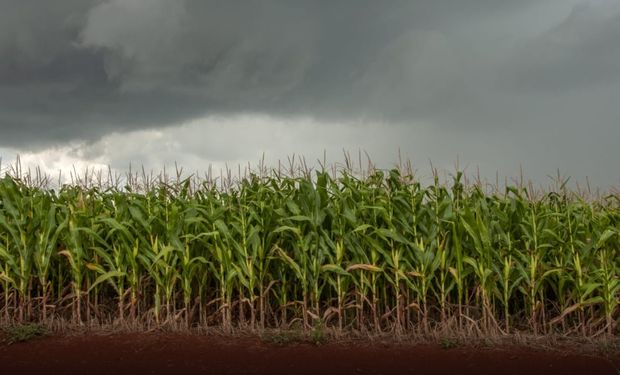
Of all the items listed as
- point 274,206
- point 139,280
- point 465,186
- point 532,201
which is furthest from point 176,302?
point 532,201

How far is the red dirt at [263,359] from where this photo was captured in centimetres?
692

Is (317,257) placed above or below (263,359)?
above

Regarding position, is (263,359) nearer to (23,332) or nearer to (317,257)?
(317,257)

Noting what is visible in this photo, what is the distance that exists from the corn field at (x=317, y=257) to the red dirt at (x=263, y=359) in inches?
26.0

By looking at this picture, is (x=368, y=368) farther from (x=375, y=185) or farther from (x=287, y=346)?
(x=375, y=185)

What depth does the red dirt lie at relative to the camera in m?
6.92

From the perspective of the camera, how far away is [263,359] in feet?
23.3

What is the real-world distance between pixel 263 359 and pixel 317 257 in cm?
171

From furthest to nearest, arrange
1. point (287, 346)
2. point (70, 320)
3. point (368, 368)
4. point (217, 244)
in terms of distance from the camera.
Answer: point (70, 320)
point (217, 244)
point (287, 346)
point (368, 368)

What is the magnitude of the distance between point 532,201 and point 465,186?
98cm

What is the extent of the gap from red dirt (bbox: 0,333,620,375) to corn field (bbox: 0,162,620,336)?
661mm

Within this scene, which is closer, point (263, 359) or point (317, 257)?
point (263, 359)

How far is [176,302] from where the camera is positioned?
9148mm

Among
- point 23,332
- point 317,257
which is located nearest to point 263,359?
point 317,257
